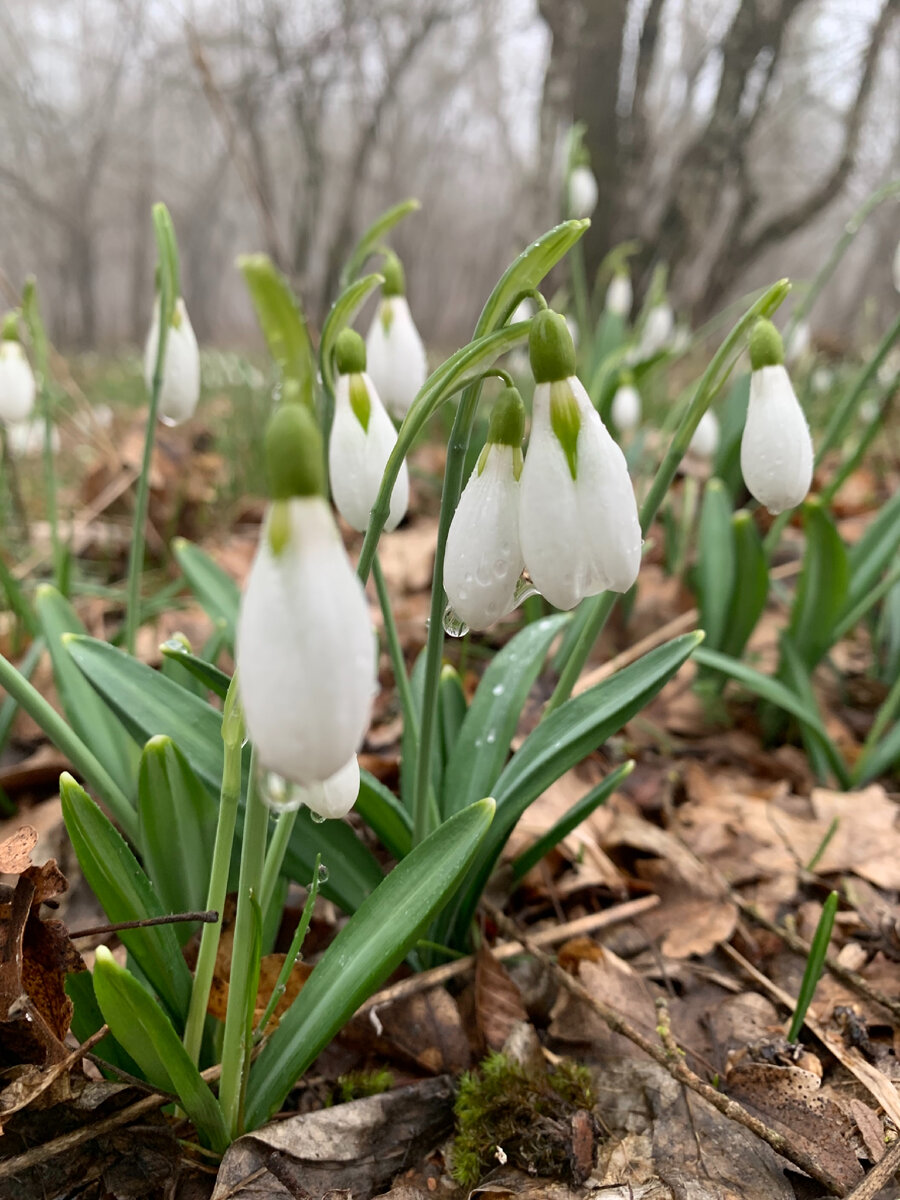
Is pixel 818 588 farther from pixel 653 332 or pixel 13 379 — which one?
pixel 653 332

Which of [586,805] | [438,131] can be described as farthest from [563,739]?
[438,131]

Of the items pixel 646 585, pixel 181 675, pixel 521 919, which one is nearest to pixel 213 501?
pixel 646 585

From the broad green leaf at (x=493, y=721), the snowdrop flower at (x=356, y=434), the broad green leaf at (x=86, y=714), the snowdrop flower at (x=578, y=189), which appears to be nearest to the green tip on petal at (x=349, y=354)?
the snowdrop flower at (x=356, y=434)

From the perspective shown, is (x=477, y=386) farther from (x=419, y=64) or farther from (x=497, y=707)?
(x=419, y=64)

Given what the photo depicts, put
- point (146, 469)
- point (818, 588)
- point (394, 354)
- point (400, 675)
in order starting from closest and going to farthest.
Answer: point (400, 675), point (394, 354), point (146, 469), point (818, 588)

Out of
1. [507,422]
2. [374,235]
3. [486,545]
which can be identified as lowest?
[486,545]

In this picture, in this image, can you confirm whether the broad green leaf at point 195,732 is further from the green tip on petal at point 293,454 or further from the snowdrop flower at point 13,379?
the snowdrop flower at point 13,379
